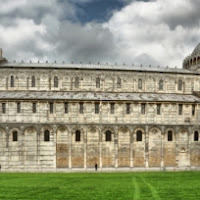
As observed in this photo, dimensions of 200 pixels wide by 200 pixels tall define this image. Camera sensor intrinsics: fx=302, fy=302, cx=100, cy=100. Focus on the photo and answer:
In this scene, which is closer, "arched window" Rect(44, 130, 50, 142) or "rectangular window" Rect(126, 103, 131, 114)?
"arched window" Rect(44, 130, 50, 142)

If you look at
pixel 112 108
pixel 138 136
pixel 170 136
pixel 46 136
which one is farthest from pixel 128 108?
pixel 46 136

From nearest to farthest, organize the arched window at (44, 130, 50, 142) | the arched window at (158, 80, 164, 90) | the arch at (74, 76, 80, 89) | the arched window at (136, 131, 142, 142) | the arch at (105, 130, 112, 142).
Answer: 1. the arched window at (44, 130, 50, 142)
2. the arch at (105, 130, 112, 142)
3. the arched window at (136, 131, 142, 142)
4. the arch at (74, 76, 80, 89)
5. the arched window at (158, 80, 164, 90)

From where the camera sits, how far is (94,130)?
137 feet

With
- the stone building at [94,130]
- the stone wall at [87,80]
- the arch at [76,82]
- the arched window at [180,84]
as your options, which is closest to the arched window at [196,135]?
the stone building at [94,130]

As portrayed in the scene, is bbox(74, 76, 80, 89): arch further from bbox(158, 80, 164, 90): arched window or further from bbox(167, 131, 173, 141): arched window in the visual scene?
bbox(167, 131, 173, 141): arched window

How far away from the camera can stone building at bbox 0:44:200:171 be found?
4084cm

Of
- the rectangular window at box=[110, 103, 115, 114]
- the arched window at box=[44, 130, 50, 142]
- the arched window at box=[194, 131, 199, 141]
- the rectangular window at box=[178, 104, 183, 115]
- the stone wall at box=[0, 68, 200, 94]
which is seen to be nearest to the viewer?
the arched window at box=[44, 130, 50, 142]

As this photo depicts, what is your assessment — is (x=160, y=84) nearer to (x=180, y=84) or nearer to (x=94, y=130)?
(x=180, y=84)

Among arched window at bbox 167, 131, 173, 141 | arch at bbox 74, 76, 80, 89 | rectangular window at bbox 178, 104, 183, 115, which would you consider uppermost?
arch at bbox 74, 76, 80, 89

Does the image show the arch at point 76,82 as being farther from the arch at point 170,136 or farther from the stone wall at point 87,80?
the arch at point 170,136

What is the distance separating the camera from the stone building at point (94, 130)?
40.8 metres

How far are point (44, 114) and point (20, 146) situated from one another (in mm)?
5346

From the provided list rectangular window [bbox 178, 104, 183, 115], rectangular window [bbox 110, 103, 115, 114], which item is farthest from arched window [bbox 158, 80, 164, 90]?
rectangular window [bbox 110, 103, 115, 114]

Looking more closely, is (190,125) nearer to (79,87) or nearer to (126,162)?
(126,162)
